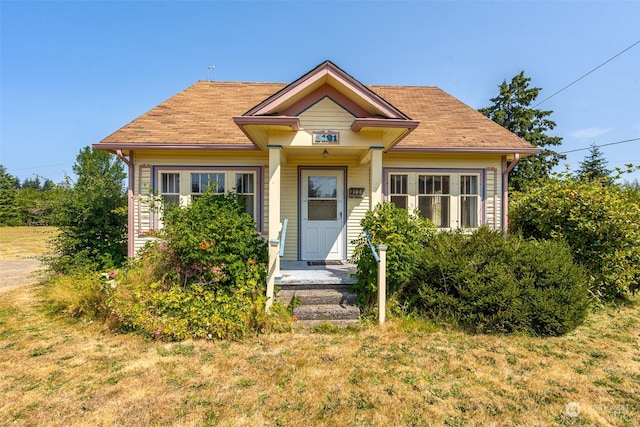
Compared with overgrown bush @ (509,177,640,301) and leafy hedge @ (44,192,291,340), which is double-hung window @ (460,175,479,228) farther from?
leafy hedge @ (44,192,291,340)

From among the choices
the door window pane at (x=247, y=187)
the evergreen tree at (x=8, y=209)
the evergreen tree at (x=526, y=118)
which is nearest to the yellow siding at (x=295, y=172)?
the door window pane at (x=247, y=187)

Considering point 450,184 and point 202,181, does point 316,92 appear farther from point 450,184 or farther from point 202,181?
point 450,184

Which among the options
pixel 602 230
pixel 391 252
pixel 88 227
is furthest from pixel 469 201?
pixel 88 227

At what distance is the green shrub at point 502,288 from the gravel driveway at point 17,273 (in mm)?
9195

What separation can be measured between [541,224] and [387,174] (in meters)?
3.39

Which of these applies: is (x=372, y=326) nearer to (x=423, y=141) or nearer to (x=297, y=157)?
(x=297, y=157)

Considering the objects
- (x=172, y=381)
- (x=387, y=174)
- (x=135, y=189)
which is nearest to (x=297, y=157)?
(x=387, y=174)

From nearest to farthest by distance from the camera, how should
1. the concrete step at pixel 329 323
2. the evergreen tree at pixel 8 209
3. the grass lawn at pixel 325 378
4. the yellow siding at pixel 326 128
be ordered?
the grass lawn at pixel 325 378 < the concrete step at pixel 329 323 < the yellow siding at pixel 326 128 < the evergreen tree at pixel 8 209

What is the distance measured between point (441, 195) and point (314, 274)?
13.2 ft

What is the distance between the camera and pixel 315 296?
5012 millimetres

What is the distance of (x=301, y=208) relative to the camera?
7.54 m

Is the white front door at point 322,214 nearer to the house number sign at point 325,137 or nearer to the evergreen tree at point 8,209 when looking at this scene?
the house number sign at point 325,137

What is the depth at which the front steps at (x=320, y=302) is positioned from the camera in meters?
4.74

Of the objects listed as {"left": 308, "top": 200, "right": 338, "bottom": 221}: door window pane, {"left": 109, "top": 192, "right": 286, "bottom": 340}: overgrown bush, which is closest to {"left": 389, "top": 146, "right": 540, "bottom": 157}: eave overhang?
{"left": 308, "top": 200, "right": 338, "bottom": 221}: door window pane
